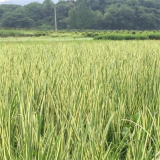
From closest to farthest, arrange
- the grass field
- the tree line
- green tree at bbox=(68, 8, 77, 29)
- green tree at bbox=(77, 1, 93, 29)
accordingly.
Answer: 1. the grass field
2. the tree line
3. green tree at bbox=(77, 1, 93, 29)
4. green tree at bbox=(68, 8, 77, 29)

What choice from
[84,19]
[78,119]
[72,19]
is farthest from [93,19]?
[78,119]

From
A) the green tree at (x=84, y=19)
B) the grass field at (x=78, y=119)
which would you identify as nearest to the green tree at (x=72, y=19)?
the green tree at (x=84, y=19)

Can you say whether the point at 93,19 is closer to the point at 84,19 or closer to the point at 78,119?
the point at 84,19

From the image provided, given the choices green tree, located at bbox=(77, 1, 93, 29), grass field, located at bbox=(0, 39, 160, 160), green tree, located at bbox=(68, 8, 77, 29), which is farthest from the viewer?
green tree, located at bbox=(68, 8, 77, 29)

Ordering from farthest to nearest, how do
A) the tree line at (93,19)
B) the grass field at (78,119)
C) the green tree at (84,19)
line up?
the green tree at (84,19) → the tree line at (93,19) → the grass field at (78,119)

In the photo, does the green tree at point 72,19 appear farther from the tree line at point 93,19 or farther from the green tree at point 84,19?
the green tree at point 84,19

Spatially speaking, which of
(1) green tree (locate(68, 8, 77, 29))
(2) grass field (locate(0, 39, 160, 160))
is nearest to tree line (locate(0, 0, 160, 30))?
(1) green tree (locate(68, 8, 77, 29))

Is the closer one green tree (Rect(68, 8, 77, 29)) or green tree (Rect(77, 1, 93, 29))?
green tree (Rect(77, 1, 93, 29))

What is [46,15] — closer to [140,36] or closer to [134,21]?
[134,21]

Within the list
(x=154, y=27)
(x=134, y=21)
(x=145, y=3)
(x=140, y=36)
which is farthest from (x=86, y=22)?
(x=140, y=36)

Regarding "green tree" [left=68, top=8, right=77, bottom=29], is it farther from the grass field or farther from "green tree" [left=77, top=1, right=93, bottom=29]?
the grass field

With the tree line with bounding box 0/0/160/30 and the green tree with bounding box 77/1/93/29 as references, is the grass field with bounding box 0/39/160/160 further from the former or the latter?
the green tree with bounding box 77/1/93/29

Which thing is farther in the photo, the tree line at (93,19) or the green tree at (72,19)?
the green tree at (72,19)

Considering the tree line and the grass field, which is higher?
the tree line
